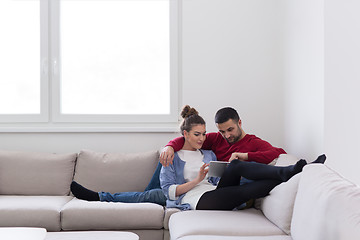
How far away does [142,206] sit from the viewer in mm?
3238

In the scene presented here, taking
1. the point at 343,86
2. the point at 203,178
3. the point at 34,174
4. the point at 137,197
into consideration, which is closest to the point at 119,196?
the point at 137,197

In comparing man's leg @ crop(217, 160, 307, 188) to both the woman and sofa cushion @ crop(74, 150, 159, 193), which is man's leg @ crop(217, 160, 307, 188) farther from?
sofa cushion @ crop(74, 150, 159, 193)

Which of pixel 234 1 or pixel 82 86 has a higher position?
pixel 234 1

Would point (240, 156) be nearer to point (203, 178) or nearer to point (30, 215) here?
point (203, 178)

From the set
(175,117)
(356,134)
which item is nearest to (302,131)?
(356,134)

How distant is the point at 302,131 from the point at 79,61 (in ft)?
7.08

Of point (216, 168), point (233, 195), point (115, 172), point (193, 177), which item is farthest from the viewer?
point (115, 172)

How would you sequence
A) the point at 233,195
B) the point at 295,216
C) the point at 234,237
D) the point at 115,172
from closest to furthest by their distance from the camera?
the point at 295,216 < the point at 234,237 < the point at 233,195 < the point at 115,172

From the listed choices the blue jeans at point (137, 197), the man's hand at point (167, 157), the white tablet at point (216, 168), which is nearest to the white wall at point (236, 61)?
the man's hand at point (167, 157)

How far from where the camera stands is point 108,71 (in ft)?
14.3

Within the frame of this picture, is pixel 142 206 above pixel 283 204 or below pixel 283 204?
below

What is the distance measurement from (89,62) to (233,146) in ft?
5.51

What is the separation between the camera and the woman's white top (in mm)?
3186

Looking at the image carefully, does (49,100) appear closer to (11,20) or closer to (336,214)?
(11,20)
